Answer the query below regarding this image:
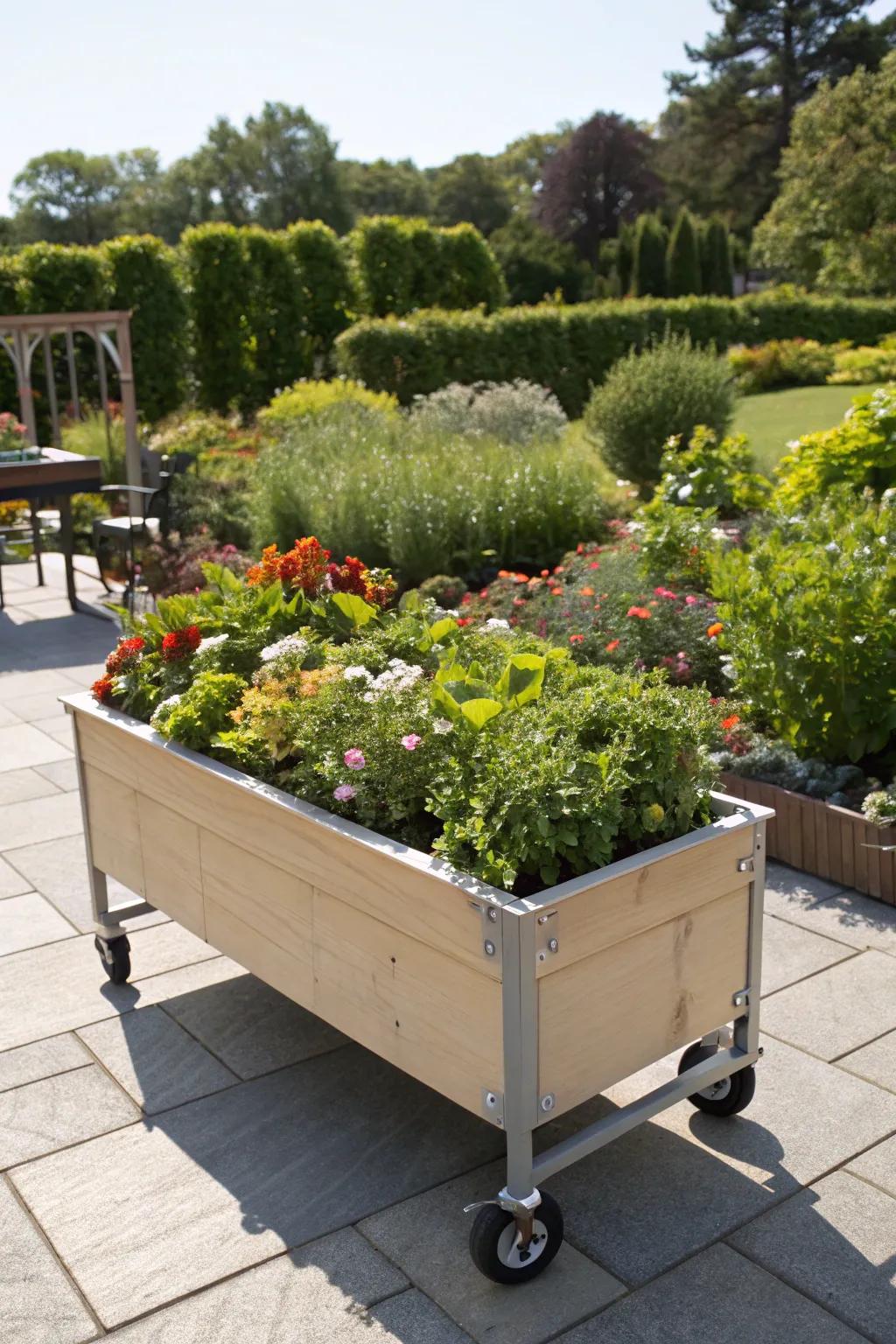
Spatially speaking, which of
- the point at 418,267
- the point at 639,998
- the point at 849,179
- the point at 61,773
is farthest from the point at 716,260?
the point at 639,998

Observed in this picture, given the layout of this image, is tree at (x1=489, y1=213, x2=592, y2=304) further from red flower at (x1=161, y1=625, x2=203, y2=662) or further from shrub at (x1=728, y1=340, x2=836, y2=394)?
red flower at (x1=161, y1=625, x2=203, y2=662)

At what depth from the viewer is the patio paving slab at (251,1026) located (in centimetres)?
269

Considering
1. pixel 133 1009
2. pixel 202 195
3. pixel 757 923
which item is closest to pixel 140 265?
pixel 133 1009

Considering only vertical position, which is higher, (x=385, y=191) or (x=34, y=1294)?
(x=385, y=191)

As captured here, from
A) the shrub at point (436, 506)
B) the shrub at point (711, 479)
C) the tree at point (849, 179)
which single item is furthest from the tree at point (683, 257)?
the shrub at point (711, 479)

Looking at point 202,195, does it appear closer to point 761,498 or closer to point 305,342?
point 305,342

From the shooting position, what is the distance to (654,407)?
8.22 m

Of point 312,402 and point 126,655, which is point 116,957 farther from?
point 312,402

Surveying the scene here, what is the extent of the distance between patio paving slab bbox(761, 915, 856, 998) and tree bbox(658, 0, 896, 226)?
128ft

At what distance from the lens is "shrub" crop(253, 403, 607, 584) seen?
6477mm

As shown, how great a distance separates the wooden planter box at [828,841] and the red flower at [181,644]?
182 cm

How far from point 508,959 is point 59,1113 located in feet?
4.09

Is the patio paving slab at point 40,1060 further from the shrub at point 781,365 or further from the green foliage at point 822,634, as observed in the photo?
the shrub at point 781,365

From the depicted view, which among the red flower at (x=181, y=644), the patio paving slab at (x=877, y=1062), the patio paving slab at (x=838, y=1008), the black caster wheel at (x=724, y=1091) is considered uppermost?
the red flower at (x=181, y=644)
